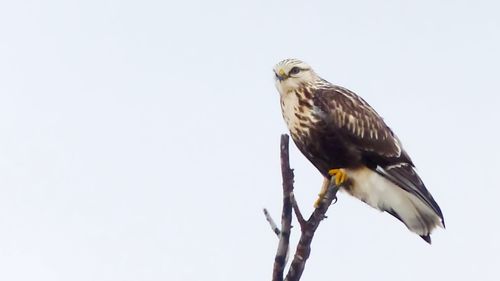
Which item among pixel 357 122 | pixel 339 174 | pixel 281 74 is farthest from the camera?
pixel 281 74

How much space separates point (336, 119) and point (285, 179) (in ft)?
10.6

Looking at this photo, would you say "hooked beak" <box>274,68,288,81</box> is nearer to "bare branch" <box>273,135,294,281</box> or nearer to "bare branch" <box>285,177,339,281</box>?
"bare branch" <box>285,177,339,281</box>

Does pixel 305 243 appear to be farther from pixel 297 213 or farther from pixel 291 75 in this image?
pixel 291 75

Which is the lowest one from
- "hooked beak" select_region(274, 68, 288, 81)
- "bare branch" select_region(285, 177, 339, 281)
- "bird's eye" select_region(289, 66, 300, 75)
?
"bare branch" select_region(285, 177, 339, 281)

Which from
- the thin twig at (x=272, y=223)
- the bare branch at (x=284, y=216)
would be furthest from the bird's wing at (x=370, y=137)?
the bare branch at (x=284, y=216)

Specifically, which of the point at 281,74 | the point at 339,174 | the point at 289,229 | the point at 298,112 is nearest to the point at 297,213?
the point at 289,229

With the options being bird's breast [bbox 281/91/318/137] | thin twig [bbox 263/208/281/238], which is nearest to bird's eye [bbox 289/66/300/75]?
bird's breast [bbox 281/91/318/137]

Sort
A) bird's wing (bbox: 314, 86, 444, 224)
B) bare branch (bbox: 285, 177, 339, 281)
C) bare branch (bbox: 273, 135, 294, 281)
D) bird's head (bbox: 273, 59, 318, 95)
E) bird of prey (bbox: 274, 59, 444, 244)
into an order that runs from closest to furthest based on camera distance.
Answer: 1. bare branch (bbox: 273, 135, 294, 281)
2. bare branch (bbox: 285, 177, 339, 281)
3. bird of prey (bbox: 274, 59, 444, 244)
4. bird's wing (bbox: 314, 86, 444, 224)
5. bird's head (bbox: 273, 59, 318, 95)

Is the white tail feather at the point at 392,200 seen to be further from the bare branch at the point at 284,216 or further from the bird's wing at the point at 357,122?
the bare branch at the point at 284,216

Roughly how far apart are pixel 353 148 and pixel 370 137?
337 millimetres

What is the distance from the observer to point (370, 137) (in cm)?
857

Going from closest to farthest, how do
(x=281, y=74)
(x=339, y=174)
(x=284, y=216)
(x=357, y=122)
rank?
(x=284, y=216), (x=339, y=174), (x=357, y=122), (x=281, y=74)

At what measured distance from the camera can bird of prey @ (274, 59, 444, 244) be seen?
323 inches

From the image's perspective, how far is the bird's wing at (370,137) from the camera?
835 centimetres
